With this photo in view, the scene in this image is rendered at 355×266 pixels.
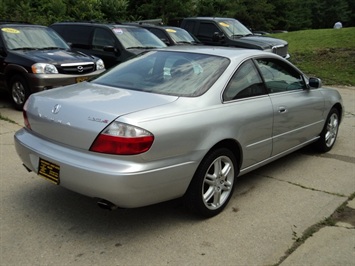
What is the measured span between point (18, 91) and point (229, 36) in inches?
307

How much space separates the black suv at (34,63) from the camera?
7.36 meters

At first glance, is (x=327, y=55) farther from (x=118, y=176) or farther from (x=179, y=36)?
(x=118, y=176)

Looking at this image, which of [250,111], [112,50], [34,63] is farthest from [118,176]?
[112,50]

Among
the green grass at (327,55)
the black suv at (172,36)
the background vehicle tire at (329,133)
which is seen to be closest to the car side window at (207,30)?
the black suv at (172,36)

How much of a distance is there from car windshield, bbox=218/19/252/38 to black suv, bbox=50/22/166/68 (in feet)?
13.8

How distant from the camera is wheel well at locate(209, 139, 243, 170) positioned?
3.69m

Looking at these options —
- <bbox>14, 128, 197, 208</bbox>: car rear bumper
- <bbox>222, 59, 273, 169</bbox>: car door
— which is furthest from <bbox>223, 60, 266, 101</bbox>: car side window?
<bbox>14, 128, 197, 208</bbox>: car rear bumper

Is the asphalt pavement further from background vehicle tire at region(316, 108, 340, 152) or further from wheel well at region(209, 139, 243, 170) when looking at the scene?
background vehicle tire at region(316, 108, 340, 152)

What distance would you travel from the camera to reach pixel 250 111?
398cm

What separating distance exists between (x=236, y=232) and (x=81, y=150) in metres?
1.43

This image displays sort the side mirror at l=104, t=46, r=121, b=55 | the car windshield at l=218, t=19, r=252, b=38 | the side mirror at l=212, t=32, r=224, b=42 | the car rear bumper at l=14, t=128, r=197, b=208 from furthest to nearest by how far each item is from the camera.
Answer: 1. the car windshield at l=218, t=19, r=252, b=38
2. the side mirror at l=212, t=32, r=224, b=42
3. the side mirror at l=104, t=46, r=121, b=55
4. the car rear bumper at l=14, t=128, r=197, b=208

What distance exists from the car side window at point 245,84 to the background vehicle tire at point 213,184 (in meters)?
0.56

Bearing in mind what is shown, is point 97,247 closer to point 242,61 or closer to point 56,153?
point 56,153

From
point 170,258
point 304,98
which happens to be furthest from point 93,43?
point 170,258
